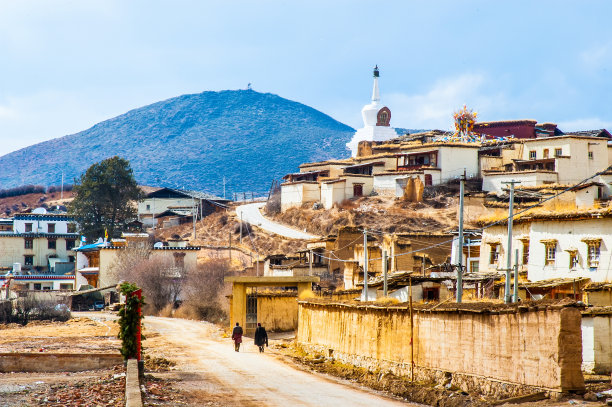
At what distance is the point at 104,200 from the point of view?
99688 mm

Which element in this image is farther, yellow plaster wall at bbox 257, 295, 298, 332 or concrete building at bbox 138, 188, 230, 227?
concrete building at bbox 138, 188, 230, 227

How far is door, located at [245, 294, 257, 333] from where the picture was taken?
43.7 metres

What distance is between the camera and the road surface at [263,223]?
83.9 meters

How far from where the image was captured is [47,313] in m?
56.6

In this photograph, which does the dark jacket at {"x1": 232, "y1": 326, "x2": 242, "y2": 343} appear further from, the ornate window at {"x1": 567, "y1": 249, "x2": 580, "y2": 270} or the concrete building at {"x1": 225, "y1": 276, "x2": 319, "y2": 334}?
the ornate window at {"x1": 567, "y1": 249, "x2": 580, "y2": 270}

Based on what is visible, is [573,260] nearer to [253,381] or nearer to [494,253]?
[494,253]

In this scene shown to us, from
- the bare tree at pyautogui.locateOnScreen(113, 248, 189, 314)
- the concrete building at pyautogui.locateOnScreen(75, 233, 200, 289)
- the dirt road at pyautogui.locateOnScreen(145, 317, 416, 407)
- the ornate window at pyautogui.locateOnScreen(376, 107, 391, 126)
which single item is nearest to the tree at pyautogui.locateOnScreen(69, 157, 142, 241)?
the concrete building at pyautogui.locateOnScreen(75, 233, 200, 289)

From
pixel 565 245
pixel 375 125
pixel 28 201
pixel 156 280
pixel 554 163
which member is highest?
pixel 375 125

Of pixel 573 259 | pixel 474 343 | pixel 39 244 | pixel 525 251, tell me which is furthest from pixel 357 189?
pixel 474 343

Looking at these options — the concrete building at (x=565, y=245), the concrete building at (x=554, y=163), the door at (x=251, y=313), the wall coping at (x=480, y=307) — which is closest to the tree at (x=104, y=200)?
the concrete building at (x=554, y=163)

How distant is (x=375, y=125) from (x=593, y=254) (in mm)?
85041

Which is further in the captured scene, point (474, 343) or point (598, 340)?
point (598, 340)

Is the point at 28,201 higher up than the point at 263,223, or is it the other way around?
the point at 28,201

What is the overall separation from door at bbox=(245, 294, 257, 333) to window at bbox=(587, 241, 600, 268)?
16744mm
